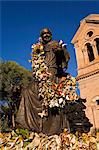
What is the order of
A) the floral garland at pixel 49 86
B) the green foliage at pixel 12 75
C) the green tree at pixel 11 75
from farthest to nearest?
the green foliage at pixel 12 75 < the green tree at pixel 11 75 < the floral garland at pixel 49 86

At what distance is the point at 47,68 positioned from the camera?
6.53 meters

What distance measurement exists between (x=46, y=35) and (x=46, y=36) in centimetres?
3

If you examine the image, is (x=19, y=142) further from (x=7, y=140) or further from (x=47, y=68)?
(x=47, y=68)

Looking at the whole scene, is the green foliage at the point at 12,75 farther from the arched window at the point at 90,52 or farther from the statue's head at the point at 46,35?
the statue's head at the point at 46,35

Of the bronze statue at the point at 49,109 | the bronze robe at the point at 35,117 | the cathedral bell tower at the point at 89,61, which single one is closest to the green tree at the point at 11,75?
the cathedral bell tower at the point at 89,61

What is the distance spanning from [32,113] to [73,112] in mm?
846

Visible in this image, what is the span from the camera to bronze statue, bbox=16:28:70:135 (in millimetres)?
6066

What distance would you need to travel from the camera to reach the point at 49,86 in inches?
244

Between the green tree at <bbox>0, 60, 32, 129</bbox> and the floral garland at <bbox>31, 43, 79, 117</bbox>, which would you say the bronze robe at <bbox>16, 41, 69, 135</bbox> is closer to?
the floral garland at <bbox>31, 43, 79, 117</bbox>

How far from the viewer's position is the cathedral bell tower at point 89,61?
27391 millimetres

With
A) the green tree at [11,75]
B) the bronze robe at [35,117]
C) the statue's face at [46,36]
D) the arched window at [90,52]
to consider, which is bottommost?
the bronze robe at [35,117]

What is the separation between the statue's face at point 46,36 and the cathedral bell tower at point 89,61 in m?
20.2

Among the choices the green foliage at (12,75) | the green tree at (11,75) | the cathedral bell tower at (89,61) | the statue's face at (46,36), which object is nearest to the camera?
the statue's face at (46,36)

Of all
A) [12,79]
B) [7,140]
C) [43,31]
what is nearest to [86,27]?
[12,79]
